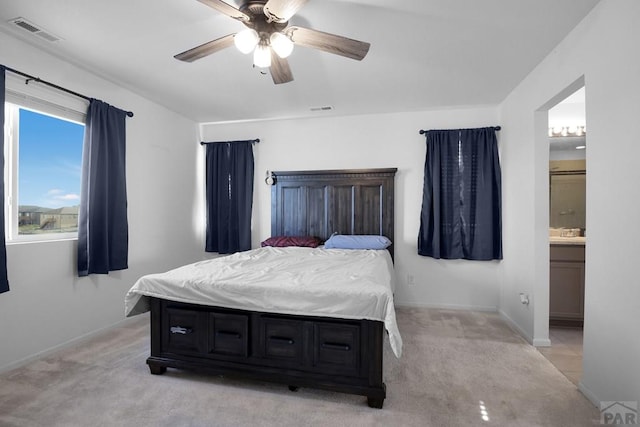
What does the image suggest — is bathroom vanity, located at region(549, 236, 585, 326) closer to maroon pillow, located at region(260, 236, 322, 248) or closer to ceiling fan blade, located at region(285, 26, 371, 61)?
maroon pillow, located at region(260, 236, 322, 248)

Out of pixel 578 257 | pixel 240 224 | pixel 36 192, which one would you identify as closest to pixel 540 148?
pixel 578 257

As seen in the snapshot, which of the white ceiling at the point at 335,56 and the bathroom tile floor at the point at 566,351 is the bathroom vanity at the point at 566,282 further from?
the white ceiling at the point at 335,56

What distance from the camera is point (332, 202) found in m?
4.02

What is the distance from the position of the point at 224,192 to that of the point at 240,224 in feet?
1.82

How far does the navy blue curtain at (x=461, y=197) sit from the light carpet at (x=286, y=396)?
1343mm

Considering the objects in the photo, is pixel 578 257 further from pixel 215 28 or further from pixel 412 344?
pixel 215 28

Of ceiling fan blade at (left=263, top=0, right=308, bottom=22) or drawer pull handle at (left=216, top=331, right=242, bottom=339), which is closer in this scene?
ceiling fan blade at (left=263, top=0, right=308, bottom=22)

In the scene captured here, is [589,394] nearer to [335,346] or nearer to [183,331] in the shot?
[335,346]

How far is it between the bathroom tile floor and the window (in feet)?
14.5

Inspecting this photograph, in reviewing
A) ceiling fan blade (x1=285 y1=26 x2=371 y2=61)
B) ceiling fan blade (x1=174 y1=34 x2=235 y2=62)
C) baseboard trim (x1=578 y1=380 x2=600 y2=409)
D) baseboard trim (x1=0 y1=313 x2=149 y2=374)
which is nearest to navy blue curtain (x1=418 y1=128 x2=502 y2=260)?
baseboard trim (x1=578 y1=380 x2=600 y2=409)

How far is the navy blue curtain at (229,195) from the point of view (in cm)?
427

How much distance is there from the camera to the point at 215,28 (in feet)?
7.18

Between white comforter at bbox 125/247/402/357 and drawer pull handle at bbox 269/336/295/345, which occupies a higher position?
white comforter at bbox 125/247/402/357

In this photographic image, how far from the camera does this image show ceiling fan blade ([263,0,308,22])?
1599 mm
